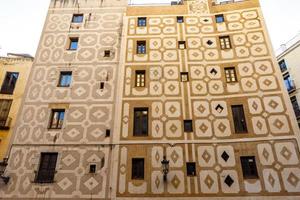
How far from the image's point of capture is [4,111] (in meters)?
14.6

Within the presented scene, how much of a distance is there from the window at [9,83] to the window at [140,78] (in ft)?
23.8

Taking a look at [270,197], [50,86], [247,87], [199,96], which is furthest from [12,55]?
[270,197]

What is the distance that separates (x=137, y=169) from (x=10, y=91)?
891cm

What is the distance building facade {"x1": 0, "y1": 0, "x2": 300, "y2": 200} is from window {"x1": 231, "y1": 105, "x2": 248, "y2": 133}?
0.05 m

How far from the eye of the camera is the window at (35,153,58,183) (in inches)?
491

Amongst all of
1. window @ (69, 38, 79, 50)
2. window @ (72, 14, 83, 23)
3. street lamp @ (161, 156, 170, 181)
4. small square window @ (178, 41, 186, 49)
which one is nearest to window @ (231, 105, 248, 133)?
street lamp @ (161, 156, 170, 181)

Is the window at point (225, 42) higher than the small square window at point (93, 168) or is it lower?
higher

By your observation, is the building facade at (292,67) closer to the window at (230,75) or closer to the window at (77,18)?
the window at (230,75)

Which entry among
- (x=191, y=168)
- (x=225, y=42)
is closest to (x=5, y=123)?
(x=191, y=168)

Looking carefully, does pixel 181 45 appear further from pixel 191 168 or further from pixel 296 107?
pixel 296 107

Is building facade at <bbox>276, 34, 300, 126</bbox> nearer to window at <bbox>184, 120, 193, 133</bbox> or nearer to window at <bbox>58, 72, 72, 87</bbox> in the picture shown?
window at <bbox>184, 120, 193, 133</bbox>

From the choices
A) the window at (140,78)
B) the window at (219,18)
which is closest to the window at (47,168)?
the window at (140,78)

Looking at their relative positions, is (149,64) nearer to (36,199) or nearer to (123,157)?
(123,157)

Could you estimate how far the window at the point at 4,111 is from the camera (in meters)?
14.2
